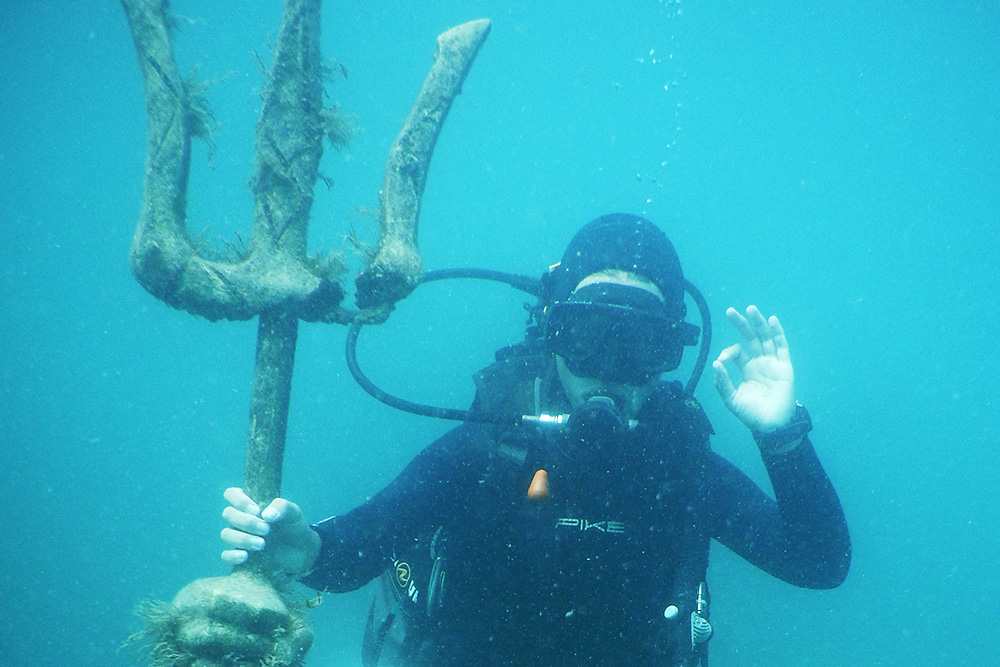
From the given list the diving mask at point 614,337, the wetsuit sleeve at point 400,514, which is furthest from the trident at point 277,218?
the diving mask at point 614,337

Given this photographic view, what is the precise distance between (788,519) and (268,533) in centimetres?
231

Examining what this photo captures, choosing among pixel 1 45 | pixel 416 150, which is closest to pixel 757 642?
pixel 416 150

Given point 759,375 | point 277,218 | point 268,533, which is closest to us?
point 268,533

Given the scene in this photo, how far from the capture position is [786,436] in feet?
8.48

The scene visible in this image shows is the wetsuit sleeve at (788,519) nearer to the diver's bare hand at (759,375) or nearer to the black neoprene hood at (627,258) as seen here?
the diver's bare hand at (759,375)

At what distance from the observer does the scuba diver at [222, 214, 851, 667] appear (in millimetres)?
2543

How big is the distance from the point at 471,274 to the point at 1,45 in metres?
25.5

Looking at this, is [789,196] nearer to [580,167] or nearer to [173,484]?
[580,167]

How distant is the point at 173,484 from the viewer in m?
37.4

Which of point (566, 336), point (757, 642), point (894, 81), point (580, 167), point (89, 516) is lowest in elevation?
point (566, 336)

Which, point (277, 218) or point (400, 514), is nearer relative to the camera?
point (277, 218)

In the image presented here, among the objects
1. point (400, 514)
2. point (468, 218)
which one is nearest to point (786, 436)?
point (400, 514)

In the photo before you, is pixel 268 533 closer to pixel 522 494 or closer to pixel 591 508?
pixel 522 494

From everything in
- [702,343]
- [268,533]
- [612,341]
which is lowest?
[268,533]
